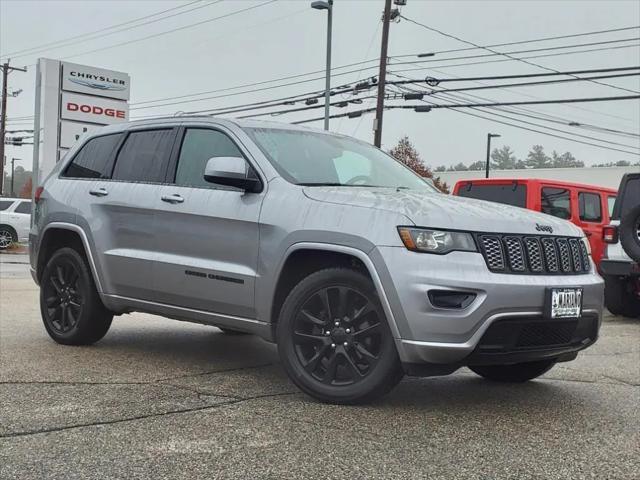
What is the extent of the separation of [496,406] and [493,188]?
23.3 feet

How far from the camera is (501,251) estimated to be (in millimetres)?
3881

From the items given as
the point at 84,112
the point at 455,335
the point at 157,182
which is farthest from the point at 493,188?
the point at 84,112

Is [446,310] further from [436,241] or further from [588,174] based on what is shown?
[588,174]

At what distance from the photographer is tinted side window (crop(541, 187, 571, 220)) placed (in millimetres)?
10750

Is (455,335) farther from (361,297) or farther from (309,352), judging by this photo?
(309,352)

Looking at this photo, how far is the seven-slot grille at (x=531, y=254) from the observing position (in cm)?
385

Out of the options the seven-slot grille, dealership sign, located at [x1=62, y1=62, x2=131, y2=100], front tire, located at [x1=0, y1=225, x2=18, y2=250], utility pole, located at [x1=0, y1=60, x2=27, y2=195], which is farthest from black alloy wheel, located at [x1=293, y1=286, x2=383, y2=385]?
utility pole, located at [x1=0, y1=60, x2=27, y2=195]

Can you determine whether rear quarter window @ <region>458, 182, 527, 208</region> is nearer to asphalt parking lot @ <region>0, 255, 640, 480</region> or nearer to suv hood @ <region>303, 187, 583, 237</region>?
asphalt parking lot @ <region>0, 255, 640, 480</region>

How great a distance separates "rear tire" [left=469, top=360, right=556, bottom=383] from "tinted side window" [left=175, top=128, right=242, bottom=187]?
2.24 m

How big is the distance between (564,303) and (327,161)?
1851 millimetres

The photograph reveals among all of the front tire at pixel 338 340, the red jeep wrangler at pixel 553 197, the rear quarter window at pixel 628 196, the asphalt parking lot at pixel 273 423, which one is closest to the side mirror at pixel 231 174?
the front tire at pixel 338 340

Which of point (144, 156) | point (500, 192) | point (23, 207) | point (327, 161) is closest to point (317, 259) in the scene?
point (327, 161)

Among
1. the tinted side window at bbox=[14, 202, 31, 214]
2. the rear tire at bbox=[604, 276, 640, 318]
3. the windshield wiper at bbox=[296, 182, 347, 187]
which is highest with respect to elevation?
the windshield wiper at bbox=[296, 182, 347, 187]

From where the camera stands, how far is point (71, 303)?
582 cm
